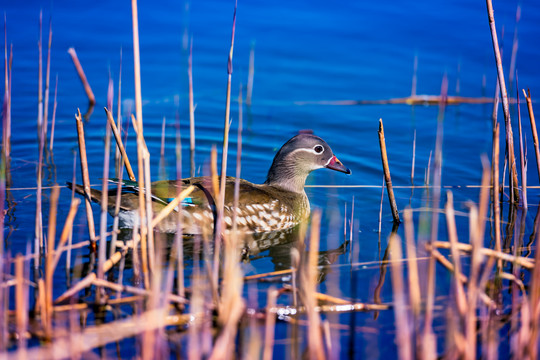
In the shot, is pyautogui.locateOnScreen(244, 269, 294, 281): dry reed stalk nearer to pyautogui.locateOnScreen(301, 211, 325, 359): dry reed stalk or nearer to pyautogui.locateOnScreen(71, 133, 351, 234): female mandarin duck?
pyautogui.locateOnScreen(71, 133, 351, 234): female mandarin duck

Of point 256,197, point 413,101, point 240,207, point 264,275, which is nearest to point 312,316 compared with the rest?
point 264,275

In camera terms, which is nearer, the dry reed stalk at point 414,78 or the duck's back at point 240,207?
the duck's back at point 240,207

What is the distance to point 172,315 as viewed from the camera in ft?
15.6

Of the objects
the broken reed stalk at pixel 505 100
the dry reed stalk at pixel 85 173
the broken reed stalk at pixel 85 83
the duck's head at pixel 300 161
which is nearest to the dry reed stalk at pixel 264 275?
the dry reed stalk at pixel 85 173

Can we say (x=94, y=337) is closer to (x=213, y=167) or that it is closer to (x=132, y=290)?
(x=132, y=290)

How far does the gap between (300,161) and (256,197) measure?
0.91 metres

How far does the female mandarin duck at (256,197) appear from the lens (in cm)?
683

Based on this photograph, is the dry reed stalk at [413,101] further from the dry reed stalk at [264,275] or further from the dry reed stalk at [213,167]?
the dry reed stalk at [213,167]

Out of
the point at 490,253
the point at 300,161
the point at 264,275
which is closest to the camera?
the point at 490,253

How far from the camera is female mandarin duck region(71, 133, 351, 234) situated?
683 cm

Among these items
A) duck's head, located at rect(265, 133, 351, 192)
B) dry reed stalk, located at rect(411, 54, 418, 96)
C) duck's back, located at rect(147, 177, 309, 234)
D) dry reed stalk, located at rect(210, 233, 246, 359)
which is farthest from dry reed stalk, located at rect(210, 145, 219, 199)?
dry reed stalk, located at rect(411, 54, 418, 96)

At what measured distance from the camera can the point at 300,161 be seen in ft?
26.3

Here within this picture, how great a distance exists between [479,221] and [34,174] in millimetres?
5798

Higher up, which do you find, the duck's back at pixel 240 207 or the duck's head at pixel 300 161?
the duck's head at pixel 300 161
